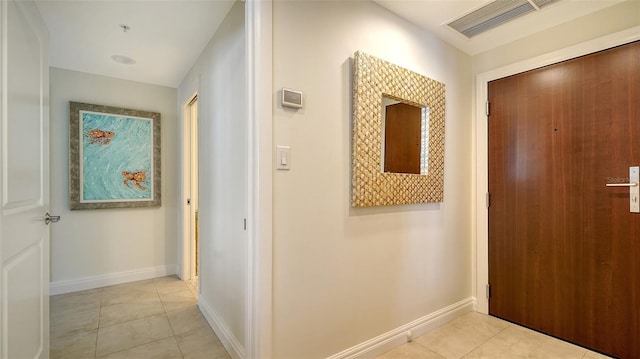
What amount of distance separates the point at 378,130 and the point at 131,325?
→ 7.84ft

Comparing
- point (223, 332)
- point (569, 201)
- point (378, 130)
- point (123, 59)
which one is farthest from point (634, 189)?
point (123, 59)

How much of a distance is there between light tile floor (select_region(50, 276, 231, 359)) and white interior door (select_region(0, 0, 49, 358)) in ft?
1.51

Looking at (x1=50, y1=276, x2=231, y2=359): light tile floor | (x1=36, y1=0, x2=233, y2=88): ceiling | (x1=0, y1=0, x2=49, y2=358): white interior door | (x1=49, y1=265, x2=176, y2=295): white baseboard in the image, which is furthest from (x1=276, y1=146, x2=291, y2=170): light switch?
(x1=49, y1=265, x2=176, y2=295): white baseboard

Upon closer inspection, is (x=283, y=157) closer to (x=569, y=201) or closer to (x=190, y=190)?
(x=569, y=201)

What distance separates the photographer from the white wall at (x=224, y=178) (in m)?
1.83

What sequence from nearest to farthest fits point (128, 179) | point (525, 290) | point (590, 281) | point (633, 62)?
1. point (633, 62)
2. point (590, 281)
3. point (525, 290)
4. point (128, 179)

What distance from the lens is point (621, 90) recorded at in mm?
1832

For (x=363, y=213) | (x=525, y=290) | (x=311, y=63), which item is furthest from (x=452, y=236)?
(x=311, y=63)

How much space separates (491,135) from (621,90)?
79cm

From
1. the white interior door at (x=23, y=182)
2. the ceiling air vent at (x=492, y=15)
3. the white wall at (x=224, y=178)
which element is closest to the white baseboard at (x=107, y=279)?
the white wall at (x=224, y=178)

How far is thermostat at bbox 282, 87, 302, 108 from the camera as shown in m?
1.50

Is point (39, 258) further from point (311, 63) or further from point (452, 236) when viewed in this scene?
point (452, 236)

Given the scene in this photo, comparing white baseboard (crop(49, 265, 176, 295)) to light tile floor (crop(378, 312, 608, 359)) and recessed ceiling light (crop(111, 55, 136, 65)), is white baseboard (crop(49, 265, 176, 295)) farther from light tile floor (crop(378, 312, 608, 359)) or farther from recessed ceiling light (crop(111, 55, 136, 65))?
light tile floor (crop(378, 312, 608, 359))

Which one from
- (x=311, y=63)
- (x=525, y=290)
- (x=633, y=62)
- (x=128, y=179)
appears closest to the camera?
(x=311, y=63)
